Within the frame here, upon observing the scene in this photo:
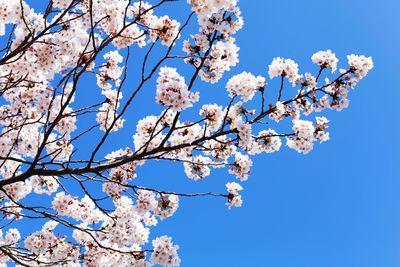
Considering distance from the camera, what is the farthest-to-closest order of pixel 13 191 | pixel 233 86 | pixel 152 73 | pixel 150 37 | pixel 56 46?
pixel 13 191
pixel 56 46
pixel 150 37
pixel 233 86
pixel 152 73

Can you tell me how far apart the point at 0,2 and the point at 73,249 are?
13.4ft

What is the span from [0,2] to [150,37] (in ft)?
8.03

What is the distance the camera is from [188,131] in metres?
6.41

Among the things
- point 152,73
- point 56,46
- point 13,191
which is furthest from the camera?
point 13,191

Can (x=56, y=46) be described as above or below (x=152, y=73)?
above

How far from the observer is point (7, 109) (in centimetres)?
789

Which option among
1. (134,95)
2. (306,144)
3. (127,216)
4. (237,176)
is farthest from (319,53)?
(127,216)

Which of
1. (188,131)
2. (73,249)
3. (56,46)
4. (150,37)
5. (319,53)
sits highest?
(56,46)

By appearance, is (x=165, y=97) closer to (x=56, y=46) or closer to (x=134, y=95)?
(x=134, y=95)

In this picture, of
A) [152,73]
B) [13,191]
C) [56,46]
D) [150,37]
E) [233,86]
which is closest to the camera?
[152,73]

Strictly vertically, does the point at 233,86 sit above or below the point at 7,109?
below

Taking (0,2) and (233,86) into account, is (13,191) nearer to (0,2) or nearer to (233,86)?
(0,2)

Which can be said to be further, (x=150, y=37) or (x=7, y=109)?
(x=7, y=109)

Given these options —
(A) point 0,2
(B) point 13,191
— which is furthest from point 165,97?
(B) point 13,191
